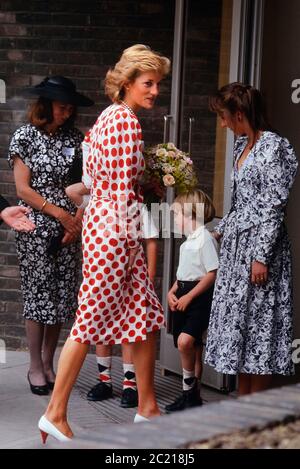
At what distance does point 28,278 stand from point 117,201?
1.64 meters

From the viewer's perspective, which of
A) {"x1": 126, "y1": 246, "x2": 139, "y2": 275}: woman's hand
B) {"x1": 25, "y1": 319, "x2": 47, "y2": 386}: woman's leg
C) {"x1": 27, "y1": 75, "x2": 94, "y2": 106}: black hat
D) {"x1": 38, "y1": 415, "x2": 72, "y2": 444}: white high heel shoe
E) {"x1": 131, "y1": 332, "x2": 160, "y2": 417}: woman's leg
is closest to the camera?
{"x1": 38, "y1": 415, "x2": 72, "y2": 444}: white high heel shoe

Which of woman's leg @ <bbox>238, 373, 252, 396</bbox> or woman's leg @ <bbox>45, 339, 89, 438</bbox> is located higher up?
woman's leg @ <bbox>45, 339, 89, 438</bbox>

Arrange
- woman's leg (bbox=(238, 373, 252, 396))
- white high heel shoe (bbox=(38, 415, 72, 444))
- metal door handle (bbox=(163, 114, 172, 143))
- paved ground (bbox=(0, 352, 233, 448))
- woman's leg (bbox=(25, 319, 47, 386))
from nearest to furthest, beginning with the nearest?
1. white high heel shoe (bbox=(38, 415, 72, 444))
2. paved ground (bbox=(0, 352, 233, 448))
3. woman's leg (bbox=(238, 373, 252, 396))
4. woman's leg (bbox=(25, 319, 47, 386))
5. metal door handle (bbox=(163, 114, 172, 143))

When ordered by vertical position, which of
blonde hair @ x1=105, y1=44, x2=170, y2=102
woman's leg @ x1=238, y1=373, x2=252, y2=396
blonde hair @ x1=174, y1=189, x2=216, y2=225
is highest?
blonde hair @ x1=105, y1=44, x2=170, y2=102

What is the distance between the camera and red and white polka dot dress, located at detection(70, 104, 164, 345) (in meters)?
5.38

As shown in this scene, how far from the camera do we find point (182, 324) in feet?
21.4

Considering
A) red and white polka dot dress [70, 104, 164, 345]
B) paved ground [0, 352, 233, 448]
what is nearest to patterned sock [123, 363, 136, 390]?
paved ground [0, 352, 233, 448]

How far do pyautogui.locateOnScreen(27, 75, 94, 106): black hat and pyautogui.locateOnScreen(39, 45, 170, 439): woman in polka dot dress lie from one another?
118 centimetres

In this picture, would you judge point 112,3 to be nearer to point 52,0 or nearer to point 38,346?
point 52,0

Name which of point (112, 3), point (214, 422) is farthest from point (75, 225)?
point (214, 422)

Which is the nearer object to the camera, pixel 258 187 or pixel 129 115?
pixel 129 115

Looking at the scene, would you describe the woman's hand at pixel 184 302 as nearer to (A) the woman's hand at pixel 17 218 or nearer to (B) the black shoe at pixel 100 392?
(B) the black shoe at pixel 100 392

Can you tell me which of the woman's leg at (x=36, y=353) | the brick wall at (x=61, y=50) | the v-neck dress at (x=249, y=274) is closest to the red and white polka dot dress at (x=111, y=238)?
the v-neck dress at (x=249, y=274)

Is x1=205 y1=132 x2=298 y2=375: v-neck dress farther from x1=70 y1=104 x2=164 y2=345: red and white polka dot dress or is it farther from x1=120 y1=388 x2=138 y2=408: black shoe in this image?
x1=120 y1=388 x2=138 y2=408: black shoe
